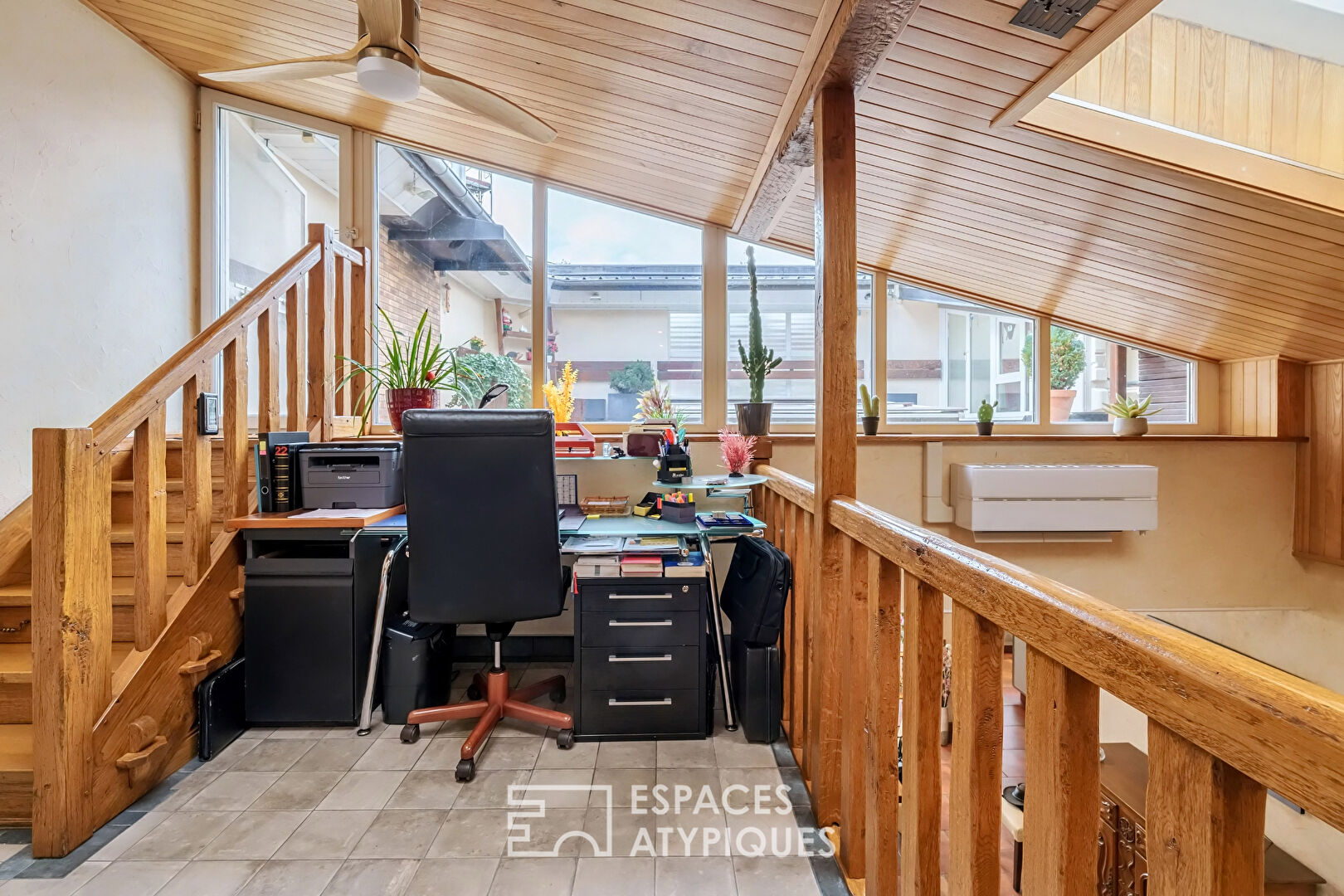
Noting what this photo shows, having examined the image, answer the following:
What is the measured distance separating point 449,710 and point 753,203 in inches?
99.8

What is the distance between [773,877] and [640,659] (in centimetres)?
85

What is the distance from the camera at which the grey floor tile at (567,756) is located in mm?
2166

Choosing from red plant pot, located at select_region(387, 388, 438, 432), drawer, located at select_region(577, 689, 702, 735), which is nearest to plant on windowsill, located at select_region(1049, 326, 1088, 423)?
drawer, located at select_region(577, 689, 702, 735)

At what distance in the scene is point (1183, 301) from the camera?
324cm

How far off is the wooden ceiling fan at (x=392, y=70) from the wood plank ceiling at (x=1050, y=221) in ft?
4.47

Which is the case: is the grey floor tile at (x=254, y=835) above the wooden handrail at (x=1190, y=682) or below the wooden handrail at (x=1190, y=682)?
below

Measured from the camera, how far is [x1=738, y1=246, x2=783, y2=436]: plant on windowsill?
3111mm

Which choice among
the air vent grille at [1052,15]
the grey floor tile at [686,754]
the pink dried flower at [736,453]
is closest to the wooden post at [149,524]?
the grey floor tile at [686,754]

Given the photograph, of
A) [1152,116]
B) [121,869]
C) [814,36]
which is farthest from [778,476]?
[121,869]

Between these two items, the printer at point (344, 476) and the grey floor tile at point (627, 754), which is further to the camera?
the printer at point (344, 476)

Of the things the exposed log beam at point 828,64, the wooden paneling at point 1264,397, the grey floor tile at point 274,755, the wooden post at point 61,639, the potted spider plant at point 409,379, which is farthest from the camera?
the wooden paneling at point 1264,397

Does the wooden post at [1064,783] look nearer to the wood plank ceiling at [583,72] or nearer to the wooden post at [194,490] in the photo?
the wood plank ceiling at [583,72]

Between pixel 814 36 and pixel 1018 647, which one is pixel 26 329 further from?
pixel 1018 647

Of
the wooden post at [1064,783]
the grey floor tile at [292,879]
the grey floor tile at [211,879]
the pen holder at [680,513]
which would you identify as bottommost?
the grey floor tile at [292,879]
